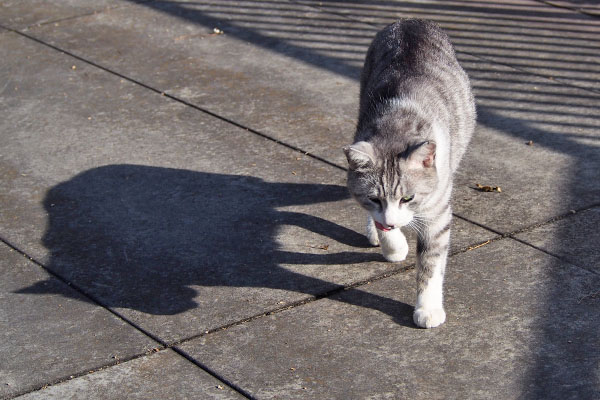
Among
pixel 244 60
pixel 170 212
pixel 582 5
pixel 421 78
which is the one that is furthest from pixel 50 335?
pixel 582 5

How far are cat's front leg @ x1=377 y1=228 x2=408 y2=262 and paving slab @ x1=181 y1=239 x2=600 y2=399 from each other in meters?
0.14

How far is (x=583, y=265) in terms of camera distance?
505 centimetres

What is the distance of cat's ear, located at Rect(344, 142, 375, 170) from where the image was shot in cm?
441

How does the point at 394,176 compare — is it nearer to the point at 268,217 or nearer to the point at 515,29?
the point at 268,217

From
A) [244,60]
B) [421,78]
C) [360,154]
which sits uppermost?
[421,78]

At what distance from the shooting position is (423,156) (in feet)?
14.6

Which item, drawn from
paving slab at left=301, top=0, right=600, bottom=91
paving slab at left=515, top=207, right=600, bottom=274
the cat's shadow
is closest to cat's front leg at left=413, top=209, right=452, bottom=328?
the cat's shadow

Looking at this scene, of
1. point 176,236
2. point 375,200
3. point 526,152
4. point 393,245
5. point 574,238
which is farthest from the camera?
point 526,152

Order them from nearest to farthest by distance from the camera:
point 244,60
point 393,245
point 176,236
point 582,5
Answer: point 393,245 → point 176,236 → point 244,60 → point 582,5

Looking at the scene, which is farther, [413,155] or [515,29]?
[515,29]

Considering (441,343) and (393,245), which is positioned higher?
(393,245)

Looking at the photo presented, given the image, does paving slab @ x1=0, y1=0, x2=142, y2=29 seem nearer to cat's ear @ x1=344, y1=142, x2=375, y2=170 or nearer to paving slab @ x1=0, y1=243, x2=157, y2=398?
paving slab @ x1=0, y1=243, x2=157, y2=398

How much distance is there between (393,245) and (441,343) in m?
0.78

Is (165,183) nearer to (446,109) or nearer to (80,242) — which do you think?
(80,242)
